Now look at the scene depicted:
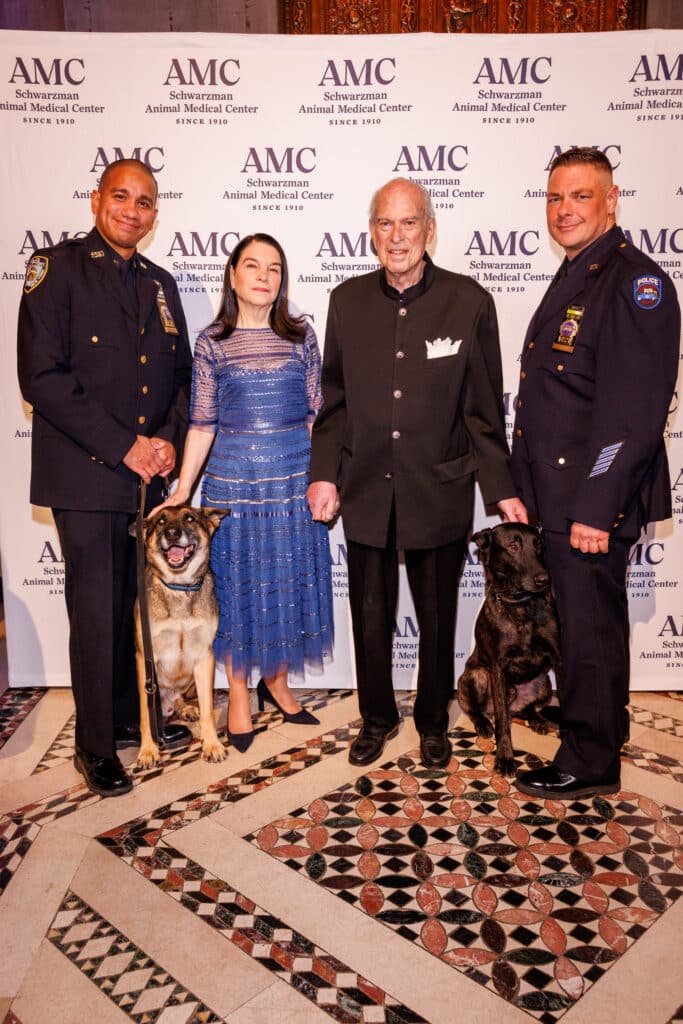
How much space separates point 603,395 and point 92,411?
5.65ft

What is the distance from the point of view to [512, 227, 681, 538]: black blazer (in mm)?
2559

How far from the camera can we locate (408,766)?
3.19 metres

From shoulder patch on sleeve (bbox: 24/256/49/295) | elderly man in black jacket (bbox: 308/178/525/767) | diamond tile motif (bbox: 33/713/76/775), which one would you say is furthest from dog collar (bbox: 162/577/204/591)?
shoulder patch on sleeve (bbox: 24/256/49/295)

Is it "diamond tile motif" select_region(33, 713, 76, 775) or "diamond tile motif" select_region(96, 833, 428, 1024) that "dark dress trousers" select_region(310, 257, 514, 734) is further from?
"diamond tile motif" select_region(33, 713, 76, 775)

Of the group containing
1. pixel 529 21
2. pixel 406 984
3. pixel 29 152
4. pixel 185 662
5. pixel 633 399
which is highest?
pixel 529 21

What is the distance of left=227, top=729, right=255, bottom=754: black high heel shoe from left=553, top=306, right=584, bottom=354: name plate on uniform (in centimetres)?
195

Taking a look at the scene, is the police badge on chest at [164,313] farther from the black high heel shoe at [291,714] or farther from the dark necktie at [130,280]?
the black high heel shoe at [291,714]

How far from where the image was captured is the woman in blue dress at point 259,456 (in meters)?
3.14

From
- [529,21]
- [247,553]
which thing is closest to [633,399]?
[247,553]

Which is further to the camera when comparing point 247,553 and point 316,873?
point 247,553

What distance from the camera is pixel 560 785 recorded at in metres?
2.93

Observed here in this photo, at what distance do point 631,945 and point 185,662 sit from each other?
6.11 ft

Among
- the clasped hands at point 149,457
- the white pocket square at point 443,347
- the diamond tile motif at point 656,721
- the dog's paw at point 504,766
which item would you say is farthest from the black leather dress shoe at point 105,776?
the diamond tile motif at point 656,721

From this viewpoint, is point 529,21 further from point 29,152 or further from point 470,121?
point 29,152
